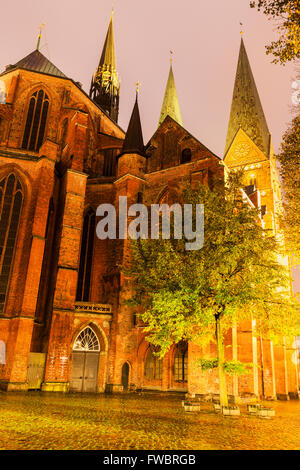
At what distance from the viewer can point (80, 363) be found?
63.9ft

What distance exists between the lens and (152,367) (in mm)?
20562

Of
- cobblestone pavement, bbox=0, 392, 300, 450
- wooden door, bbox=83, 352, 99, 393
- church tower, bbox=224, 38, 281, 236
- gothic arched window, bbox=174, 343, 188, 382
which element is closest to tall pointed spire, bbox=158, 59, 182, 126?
church tower, bbox=224, 38, 281, 236

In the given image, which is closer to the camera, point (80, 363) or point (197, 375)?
point (197, 375)

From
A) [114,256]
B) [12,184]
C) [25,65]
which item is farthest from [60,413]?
[25,65]

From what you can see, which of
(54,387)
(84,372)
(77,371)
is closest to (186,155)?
(84,372)

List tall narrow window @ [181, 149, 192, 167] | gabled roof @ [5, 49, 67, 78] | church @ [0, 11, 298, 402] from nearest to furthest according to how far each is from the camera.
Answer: church @ [0, 11, 298, 402] → tall narrow window @ [181, 149, 192, 167] → gabled roof @ [5, 49, 67, 78]

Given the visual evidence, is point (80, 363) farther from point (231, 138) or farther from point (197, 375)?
point (231, 138)

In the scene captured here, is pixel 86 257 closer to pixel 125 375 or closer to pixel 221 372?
pixel 125 375

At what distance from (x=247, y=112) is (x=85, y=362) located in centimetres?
3689

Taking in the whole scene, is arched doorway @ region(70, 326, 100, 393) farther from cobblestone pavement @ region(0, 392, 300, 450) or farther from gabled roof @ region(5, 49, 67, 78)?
gabled roof @ region(5, 49, 67, 78)

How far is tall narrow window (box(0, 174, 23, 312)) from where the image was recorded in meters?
19.1

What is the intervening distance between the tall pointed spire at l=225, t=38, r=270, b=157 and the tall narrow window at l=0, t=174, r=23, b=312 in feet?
99.6

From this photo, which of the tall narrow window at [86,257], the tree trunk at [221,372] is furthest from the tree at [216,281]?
the tall narrow window at [86,257]
